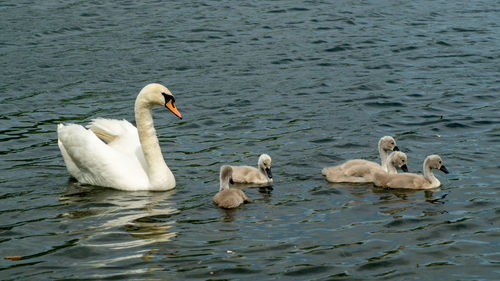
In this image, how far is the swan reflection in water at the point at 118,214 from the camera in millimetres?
10609

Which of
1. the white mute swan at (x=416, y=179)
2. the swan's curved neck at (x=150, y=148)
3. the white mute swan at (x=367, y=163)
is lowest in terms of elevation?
the white mute swan at (x=416, y=179)

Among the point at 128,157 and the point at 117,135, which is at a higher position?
the point at 117,135

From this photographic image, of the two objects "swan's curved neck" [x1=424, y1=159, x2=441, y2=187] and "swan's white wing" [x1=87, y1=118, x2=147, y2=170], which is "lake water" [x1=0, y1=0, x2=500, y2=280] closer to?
"swan's curved neck" [x1=424, y1=159, x2=441, y2=187]

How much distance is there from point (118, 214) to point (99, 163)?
4.53 ft

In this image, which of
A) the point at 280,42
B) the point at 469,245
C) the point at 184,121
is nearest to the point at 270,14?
the point at 280,42

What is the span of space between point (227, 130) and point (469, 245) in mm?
6151

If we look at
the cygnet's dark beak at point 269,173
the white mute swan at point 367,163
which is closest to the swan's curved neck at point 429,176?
the white mute swan at point 367,163

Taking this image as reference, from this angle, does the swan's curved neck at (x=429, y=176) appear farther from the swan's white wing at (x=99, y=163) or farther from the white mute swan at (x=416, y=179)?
the swan's white wing at (x=99, y=163)

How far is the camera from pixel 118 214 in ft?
37.8

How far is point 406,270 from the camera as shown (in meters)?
9.41

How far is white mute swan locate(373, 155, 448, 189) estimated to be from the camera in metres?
12.3

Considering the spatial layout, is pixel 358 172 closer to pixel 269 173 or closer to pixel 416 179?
pixel 416 179

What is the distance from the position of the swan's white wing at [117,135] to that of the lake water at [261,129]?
821 mm

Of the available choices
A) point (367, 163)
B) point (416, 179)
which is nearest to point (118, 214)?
point (367, 163)
